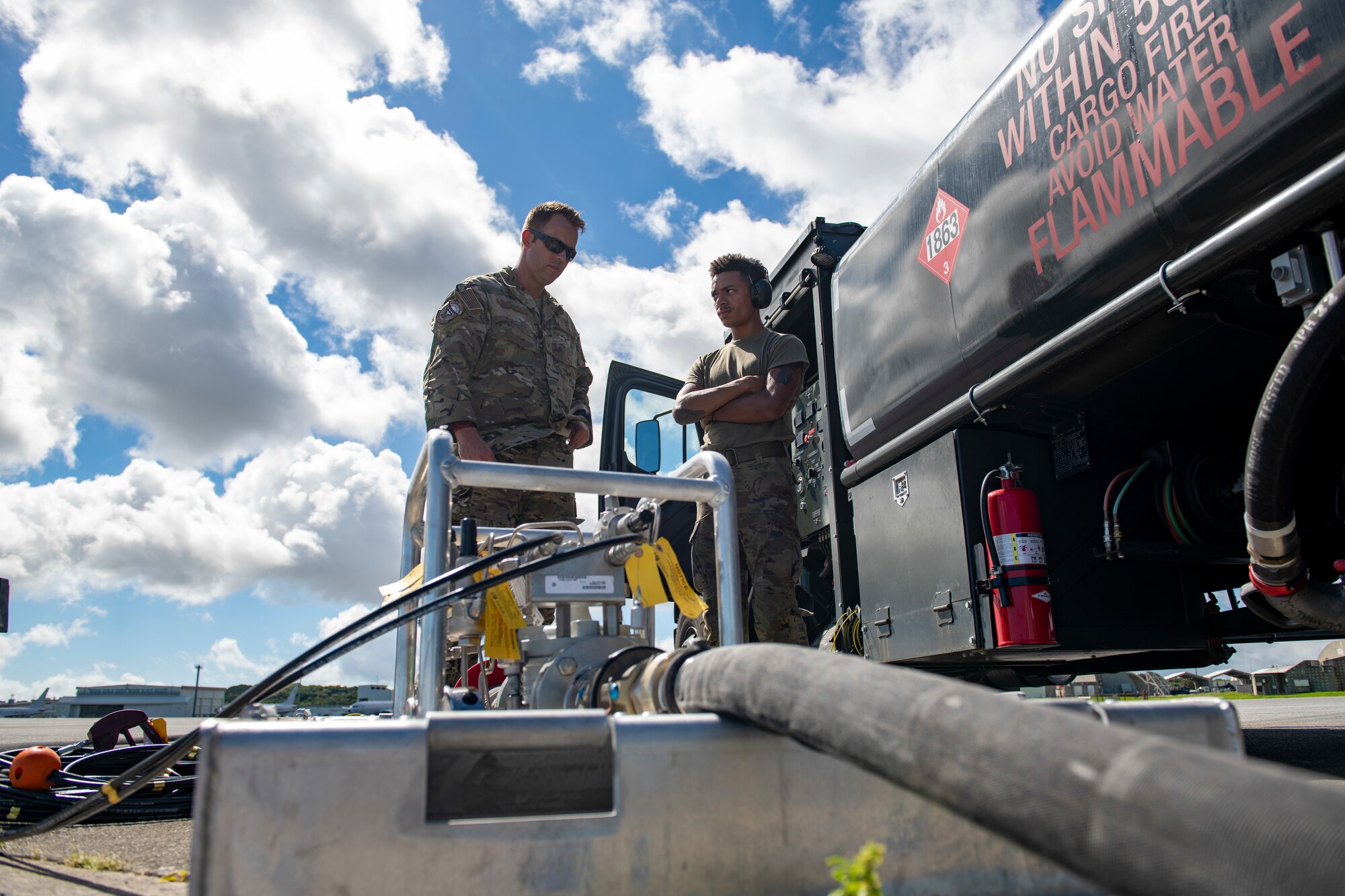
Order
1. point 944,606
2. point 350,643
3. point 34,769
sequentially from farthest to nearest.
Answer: point 944,606 < point 34,769 < point 350,643

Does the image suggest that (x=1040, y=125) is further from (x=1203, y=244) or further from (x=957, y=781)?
(x=957, y=781)

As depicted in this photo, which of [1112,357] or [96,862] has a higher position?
[1112,357]

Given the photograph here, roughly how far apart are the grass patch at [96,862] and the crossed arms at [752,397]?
2.40m

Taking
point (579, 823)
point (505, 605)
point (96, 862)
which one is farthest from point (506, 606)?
point (96, 862)

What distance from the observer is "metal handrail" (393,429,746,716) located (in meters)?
1.59

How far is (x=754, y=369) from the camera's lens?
3721 millimetres

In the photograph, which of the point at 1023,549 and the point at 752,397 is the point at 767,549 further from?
the point at 1023,549

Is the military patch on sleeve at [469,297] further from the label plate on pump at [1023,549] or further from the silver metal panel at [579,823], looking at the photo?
the silver metal panel at [579,823]

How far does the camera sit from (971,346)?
9.35ft

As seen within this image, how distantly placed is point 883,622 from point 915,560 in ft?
1.12

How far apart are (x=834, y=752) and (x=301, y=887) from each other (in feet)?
1.75

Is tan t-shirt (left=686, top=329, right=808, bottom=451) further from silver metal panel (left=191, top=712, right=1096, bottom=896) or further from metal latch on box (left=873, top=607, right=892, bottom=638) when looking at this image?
silver metal panel (left=191, top=712, right=1096, bottom=896)

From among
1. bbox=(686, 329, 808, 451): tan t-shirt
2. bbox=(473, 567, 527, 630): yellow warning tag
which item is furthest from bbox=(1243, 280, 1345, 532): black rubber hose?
bbox=(686, 329, 808, 451): tan t-shirt

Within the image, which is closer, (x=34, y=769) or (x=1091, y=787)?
(x=1091, y=787)
